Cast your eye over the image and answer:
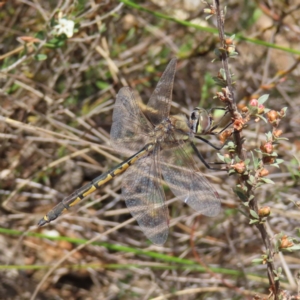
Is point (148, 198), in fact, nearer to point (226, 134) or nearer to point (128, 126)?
point (128, 126)

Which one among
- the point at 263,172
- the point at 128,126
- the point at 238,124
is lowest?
the point at 128,126

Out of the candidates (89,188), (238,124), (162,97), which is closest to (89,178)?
(89,188)

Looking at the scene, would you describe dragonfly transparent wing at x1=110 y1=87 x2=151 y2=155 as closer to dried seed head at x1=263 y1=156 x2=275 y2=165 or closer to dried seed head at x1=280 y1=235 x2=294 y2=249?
dried seed head at x1=263 y1=156 x2=275 y2=165

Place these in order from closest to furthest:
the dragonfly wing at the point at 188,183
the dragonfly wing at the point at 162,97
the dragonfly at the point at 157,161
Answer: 1. the dragonfly wing at the point at 188,183
2. the dragonfly at the point at 157,161
3. the dragonfly wing at the point at 162,97

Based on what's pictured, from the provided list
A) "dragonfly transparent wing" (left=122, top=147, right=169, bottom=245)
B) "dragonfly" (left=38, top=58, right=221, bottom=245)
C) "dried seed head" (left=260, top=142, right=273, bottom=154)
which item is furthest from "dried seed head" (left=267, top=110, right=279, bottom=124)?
"dragonfly transparent wing" (left=122, top=147, right=169, bottom=245)

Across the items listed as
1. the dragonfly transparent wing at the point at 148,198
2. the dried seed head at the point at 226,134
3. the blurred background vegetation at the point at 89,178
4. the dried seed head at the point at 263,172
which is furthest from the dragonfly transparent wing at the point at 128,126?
the dried seed head at the point at 263,172

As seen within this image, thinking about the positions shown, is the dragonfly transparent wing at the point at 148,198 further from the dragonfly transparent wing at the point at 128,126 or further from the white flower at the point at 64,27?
the white flower at the point at 64,27

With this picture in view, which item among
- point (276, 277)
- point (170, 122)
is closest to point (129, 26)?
point (170, 122)
